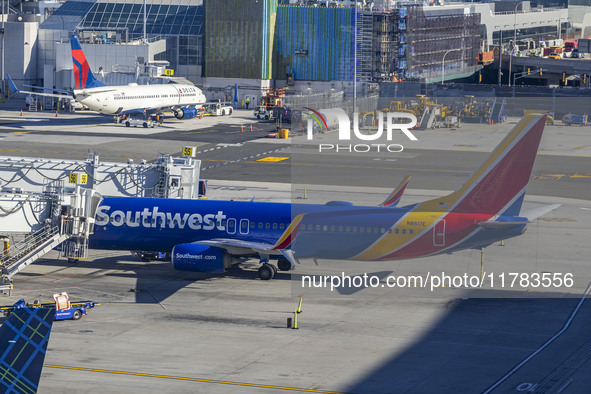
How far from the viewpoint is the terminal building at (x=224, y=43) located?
141 meters

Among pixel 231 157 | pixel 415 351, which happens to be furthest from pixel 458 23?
pixel 415 351

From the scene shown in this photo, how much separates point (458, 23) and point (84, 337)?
475 ft

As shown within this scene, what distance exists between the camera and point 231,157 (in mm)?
97375

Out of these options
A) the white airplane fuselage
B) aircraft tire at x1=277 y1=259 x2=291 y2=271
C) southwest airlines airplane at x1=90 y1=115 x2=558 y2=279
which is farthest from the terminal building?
aircraft tire at x1=277 y1=259 x2=291 y2=271

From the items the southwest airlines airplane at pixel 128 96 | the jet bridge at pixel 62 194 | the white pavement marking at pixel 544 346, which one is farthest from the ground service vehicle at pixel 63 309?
the southwest airlines airplane at pixel 128 96

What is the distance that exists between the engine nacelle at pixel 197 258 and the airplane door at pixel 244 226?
2.06 meters

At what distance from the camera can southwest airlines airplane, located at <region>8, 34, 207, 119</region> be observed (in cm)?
11900

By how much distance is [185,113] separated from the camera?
431ft

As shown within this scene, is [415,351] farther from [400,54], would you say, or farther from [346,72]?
[400,54]

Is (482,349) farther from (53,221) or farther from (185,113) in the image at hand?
(185,113)

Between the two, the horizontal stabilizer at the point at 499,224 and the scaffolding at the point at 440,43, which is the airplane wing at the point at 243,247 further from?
the scaffolding at the point at 440,43

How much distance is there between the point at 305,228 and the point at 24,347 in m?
26.5

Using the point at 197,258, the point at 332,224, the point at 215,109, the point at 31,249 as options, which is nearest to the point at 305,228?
the point at 332,224

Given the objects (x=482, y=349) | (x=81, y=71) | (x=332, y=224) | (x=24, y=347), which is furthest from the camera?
(x=81, y=71)
